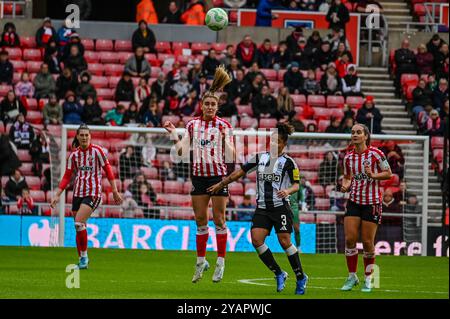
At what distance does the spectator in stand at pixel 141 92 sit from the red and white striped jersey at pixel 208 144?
1408cm

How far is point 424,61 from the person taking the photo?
104ft

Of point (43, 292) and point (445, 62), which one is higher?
point (445, 62)

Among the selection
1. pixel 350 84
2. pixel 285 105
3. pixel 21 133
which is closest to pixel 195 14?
pixel 350 84

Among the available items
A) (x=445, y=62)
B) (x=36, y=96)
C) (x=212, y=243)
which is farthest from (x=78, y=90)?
(x=445, y=62)

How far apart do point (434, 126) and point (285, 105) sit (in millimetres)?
3707

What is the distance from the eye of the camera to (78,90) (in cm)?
2883

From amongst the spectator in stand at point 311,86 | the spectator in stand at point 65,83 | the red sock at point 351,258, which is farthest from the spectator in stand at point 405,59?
the red sock at point 351,258

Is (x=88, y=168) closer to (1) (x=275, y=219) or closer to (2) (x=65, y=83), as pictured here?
(1) (x=275, y=219)

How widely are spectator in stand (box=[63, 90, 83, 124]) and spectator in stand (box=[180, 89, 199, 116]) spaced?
2.53m

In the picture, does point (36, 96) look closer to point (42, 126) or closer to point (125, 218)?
point (42, 126)

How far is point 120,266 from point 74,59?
469 inches

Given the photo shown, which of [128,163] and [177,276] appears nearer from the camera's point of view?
[177,276]

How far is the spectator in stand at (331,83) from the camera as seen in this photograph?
99.9 feet

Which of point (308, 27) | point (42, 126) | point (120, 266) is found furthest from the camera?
point (308, 27)
